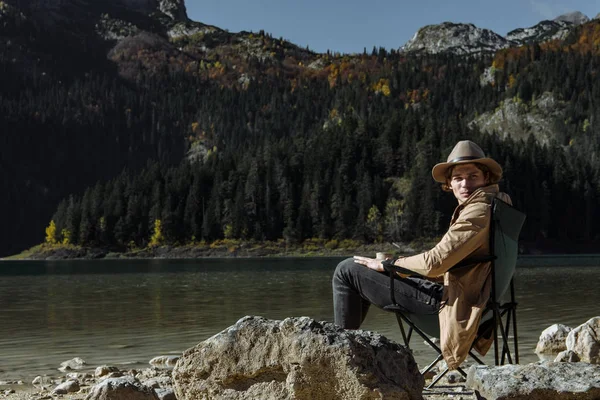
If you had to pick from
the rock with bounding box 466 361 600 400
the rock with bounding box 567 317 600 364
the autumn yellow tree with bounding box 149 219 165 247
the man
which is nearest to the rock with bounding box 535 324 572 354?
the rock with bounding box 567 317 600 364

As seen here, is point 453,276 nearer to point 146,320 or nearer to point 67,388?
point 67,388

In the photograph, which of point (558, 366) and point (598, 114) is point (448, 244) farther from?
point (598, 114)

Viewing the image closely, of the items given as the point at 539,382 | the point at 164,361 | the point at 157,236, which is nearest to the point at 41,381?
the point at 164,361

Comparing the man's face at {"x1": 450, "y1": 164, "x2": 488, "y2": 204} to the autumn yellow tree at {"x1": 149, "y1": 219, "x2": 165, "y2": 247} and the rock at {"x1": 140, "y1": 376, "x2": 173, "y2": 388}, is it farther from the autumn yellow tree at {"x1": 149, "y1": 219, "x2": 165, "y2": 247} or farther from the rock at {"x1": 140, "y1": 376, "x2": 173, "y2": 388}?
the autumn yellow tree at {"x1": 149, "y1": 219, "x2": 165, "y2": 247}

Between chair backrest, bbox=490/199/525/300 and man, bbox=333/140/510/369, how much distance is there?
65 millimetres

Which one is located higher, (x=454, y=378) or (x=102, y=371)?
(x=454, y=378)

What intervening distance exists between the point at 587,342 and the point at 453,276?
430 centimetres

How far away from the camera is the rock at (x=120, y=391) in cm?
562

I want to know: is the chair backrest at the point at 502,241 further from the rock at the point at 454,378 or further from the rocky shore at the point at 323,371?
the rock at the point at 454,378

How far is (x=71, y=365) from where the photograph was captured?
10469 millimetres

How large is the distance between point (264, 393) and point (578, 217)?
152m

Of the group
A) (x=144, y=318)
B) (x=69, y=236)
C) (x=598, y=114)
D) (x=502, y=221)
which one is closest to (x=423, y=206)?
(x=69, y=236)

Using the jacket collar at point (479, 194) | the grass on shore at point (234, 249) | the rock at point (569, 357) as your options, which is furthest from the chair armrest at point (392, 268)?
the grass on shore at point (234, 249)

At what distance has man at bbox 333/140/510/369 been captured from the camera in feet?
18.2
